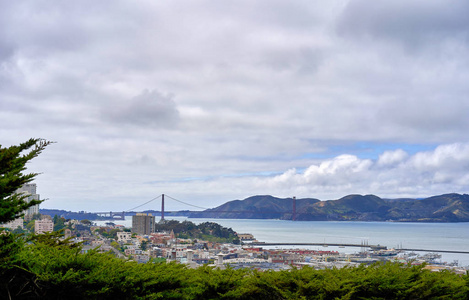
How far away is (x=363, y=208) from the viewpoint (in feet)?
440

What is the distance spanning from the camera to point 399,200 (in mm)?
147250

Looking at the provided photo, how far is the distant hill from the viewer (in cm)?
12244

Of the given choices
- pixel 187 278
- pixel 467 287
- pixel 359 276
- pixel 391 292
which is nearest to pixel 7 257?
pixel 187 278

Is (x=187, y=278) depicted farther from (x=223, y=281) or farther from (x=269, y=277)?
(x=269, y=277)

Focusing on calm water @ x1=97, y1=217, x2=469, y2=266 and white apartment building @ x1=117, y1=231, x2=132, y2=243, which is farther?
calm water @ x1=97, y1=217, x2=469, y2=266

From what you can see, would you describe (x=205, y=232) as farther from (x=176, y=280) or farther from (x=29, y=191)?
(x=176, y=280)

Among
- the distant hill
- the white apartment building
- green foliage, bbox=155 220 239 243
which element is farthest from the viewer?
the distant hill

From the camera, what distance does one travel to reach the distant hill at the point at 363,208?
122m

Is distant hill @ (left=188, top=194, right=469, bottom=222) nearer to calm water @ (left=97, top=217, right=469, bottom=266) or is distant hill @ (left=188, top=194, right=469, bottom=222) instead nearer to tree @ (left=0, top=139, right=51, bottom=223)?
calm water @ (left=97, top=217, right=469, bottom=266)

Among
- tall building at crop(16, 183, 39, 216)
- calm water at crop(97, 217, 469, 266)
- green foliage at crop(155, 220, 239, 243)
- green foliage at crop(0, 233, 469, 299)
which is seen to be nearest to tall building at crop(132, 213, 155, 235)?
green foliage at crop(155, 220, 239, 243)

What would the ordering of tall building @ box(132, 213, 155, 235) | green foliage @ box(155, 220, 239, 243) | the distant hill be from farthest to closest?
1. the distant hill
2. tall building @ box(132, 213, 155, 235)
3. green foliage @ box(155, 220, 239, 243)

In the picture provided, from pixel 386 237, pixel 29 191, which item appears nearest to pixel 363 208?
pixel 386 237

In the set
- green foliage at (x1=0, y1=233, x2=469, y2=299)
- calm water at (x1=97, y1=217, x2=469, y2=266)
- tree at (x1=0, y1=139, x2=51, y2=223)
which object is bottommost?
calm water at (x1=97, y1=217, x2=469, y2=266)

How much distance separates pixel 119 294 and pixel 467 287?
437 cm
